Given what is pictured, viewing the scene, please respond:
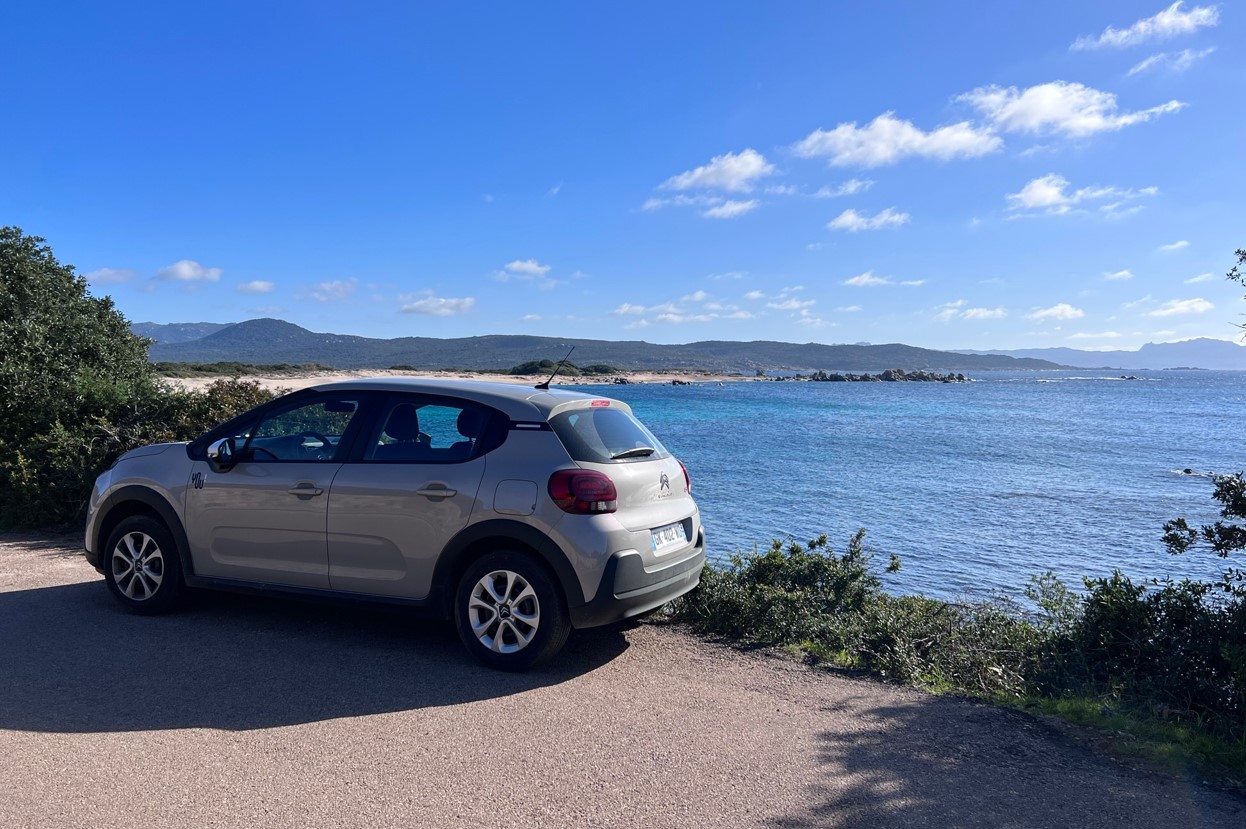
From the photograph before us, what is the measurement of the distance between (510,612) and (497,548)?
1.33ft

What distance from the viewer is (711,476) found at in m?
25.0

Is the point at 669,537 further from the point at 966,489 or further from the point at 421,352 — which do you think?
the point at 421,352

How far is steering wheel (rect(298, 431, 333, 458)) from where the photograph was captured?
19.1 feet

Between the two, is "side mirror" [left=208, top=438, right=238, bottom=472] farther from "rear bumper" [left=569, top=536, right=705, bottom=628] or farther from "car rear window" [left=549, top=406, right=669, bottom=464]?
"rear bumper" [left=569, top=536, right=705, bottom=628]

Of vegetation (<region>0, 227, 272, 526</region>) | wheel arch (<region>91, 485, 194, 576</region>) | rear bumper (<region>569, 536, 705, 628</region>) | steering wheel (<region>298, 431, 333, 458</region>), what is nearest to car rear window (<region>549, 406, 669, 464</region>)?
rear bumper (<region>569, 536, 705, 628</region>)

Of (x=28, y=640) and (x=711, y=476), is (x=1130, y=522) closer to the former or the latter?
(x=711, y=476)

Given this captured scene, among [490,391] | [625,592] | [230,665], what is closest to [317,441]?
[490,391]

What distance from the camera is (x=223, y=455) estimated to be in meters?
5.96

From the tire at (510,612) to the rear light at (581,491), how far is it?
0.44 metres

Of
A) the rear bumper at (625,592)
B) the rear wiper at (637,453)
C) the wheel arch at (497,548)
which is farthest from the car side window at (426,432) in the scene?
the rear bumper at (625,592)

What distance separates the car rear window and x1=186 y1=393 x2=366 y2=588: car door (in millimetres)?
1573

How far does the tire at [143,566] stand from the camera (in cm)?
622

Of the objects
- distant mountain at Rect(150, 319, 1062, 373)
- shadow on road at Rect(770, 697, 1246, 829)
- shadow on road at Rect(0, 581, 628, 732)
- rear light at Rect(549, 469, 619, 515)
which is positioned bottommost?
shadow on road at Rect(770, 697, 1246, 829)

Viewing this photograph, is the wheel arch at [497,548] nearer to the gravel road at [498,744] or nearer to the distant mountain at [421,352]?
the gravel road at [498,744]
